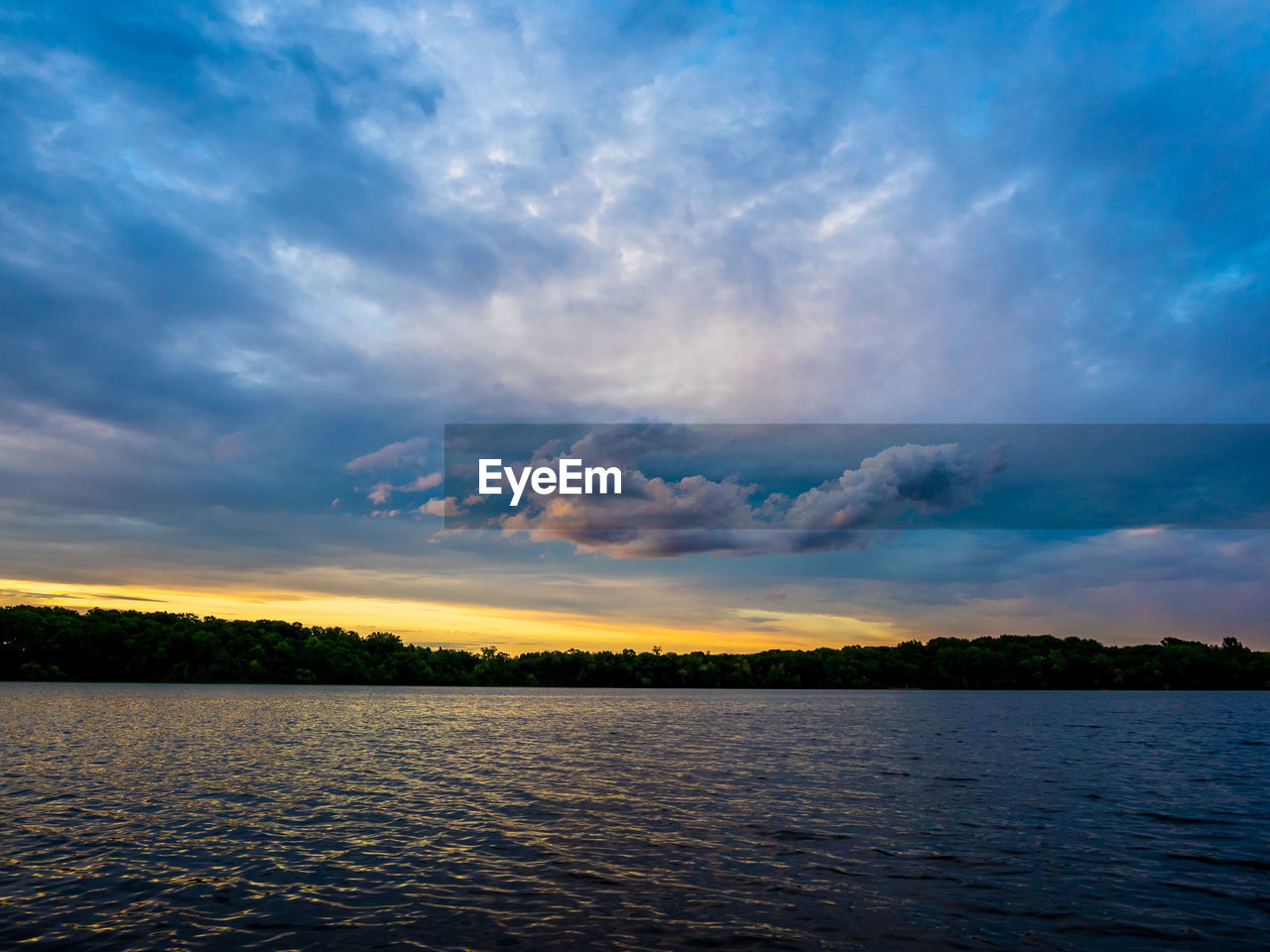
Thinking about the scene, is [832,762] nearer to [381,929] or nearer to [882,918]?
[882,918]

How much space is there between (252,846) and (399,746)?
127 ft

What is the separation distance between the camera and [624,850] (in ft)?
84.5

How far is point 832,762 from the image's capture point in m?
52.5

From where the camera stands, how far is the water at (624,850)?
17.9m

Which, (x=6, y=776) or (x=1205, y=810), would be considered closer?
(x=1205, y=810)

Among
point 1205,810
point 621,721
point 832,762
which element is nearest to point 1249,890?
point 1205,810

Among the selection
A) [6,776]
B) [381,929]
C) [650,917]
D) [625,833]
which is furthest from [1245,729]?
[6,776]

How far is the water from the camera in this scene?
58.6 ft

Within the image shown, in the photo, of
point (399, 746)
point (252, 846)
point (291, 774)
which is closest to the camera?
point (252, 846)

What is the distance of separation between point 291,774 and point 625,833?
2701cm

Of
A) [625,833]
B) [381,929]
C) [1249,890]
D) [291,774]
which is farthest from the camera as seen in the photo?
[291,774]

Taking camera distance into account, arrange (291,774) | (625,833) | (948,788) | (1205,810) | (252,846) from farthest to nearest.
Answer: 1. (291,774)
2. (948,788)
3. (1205,810)
4. (625,833)
5. (252,846)

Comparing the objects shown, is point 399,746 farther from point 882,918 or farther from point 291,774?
point 882,918

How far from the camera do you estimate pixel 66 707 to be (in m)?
106
